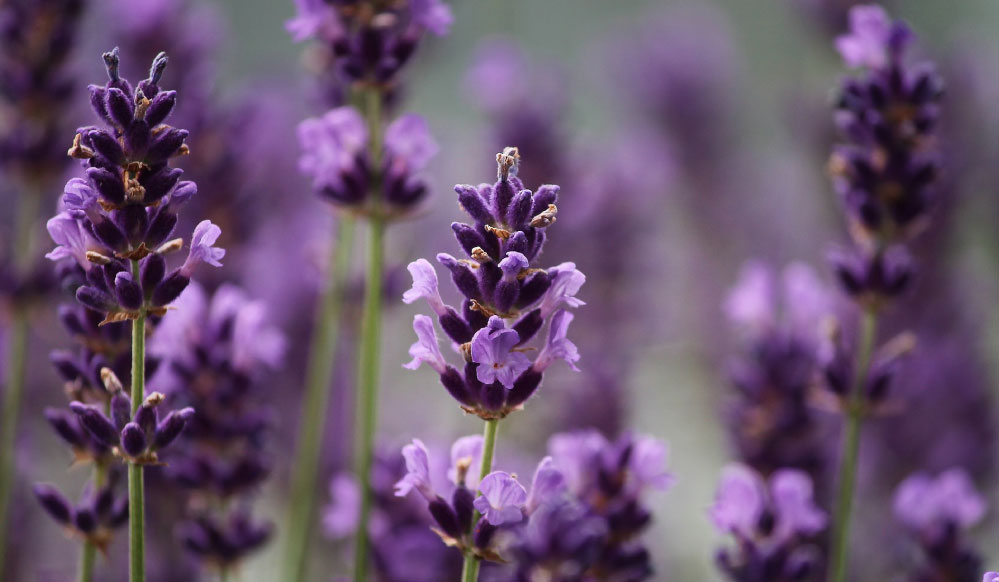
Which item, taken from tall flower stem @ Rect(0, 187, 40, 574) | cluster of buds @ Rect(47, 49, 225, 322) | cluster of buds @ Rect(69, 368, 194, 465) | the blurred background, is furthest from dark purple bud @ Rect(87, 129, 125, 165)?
tall flower stem @ Rect(0, 187, 40, 574)

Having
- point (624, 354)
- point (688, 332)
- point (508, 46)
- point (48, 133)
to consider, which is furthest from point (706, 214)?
point (48, 133)

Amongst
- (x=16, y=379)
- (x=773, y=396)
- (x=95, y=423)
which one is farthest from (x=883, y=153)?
(x=16, y=379)

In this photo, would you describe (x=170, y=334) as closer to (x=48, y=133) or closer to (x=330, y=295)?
(x=330, y=295)

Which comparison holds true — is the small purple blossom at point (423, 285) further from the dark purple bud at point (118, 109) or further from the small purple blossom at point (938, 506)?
the small purple blossom at point (938, 506)

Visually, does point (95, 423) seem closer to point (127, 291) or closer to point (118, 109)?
point (127, 291)

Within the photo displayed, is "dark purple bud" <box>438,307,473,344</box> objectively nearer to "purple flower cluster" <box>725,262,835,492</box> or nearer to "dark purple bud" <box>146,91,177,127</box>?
"dark purple bud" <box>146,91,177,127</box>
